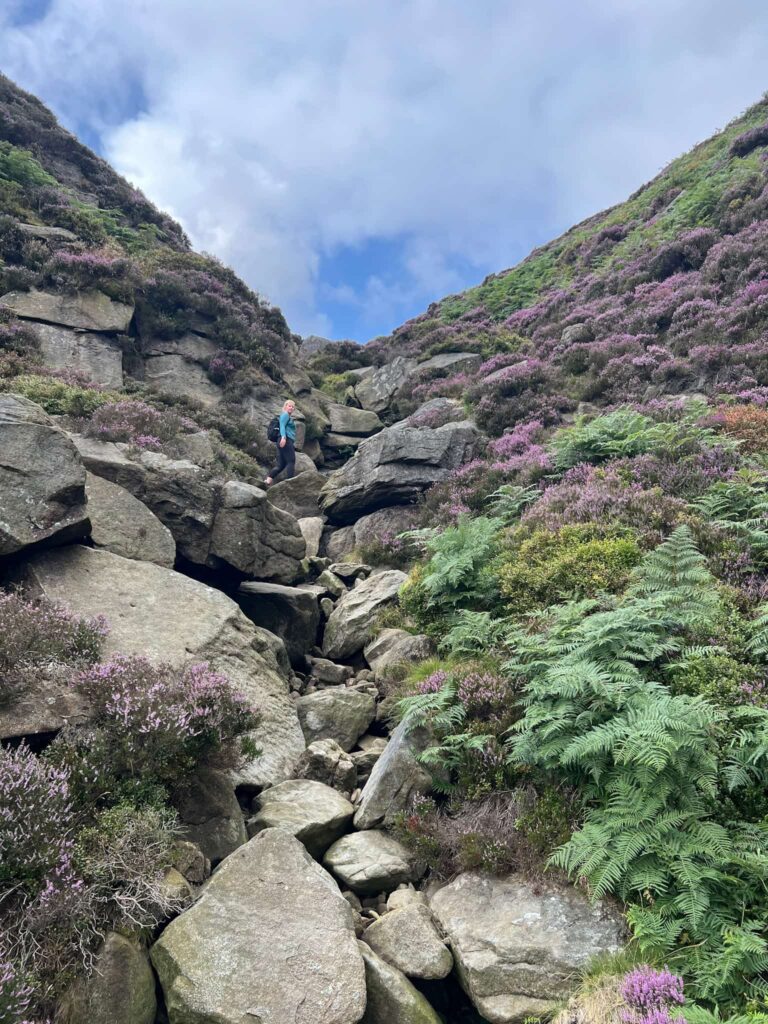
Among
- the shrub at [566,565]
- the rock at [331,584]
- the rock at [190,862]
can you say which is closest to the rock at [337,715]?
the shrub at [566,565]

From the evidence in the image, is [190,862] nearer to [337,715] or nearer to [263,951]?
[263,951]

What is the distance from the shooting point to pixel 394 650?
9312 mm

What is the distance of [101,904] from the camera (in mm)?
4246

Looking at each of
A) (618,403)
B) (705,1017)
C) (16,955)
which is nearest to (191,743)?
(16,955)

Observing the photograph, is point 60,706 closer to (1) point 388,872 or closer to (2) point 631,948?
(1) point 388,872

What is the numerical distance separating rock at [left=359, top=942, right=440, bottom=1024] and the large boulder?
12.6 metres

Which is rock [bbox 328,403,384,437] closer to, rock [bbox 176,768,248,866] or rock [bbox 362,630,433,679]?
rock [bbox 362,630,433,679]

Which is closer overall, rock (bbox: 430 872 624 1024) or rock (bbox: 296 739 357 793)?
rock (bbox: 430 872 624 1024)

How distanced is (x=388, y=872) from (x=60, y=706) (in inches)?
138

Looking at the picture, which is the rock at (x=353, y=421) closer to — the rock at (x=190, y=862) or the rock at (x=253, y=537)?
the rock at (x=253, y=537)

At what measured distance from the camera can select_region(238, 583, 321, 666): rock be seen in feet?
35.2

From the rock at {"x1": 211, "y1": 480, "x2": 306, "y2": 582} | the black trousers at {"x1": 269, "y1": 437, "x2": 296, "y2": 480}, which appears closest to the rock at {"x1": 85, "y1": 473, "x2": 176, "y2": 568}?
the rock at {"x1": 211, "y1": 480, "x2": 306, "y2": 582}

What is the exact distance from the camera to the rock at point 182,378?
21.6 metres

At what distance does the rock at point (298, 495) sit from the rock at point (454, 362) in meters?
11.7
